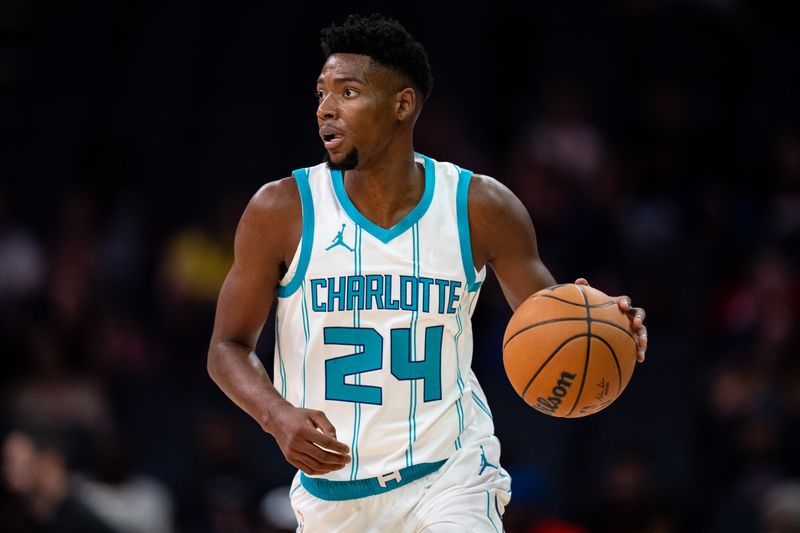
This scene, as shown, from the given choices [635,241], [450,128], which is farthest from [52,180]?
[635,241]

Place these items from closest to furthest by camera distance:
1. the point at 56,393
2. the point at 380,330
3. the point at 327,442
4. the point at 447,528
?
the point at 327,442
the point at 447,528
the point at 380,330
the point at 56,393

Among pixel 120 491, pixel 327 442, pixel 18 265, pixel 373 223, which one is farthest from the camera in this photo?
pixel 18 265

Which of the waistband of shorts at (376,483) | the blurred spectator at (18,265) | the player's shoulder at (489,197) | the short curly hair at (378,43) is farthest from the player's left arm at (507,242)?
the blurred spectator at (18,265)

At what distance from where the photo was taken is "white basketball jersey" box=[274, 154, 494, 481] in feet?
16.9

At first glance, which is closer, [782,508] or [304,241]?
[304,241]

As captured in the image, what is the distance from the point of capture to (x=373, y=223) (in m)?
5.32

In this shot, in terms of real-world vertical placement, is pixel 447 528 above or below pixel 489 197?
below

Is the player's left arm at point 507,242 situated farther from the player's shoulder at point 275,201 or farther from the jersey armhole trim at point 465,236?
the player's shoulder at point 275,201

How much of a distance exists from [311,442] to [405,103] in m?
1.52

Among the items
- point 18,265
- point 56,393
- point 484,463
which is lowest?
point 56,393

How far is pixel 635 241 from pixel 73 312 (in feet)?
15.6

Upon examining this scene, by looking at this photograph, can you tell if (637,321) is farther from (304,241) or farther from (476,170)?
(476,170)

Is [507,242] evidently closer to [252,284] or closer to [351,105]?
[351,105]

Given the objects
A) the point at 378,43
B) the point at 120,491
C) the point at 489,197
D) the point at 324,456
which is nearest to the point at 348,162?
the point at 378,43
